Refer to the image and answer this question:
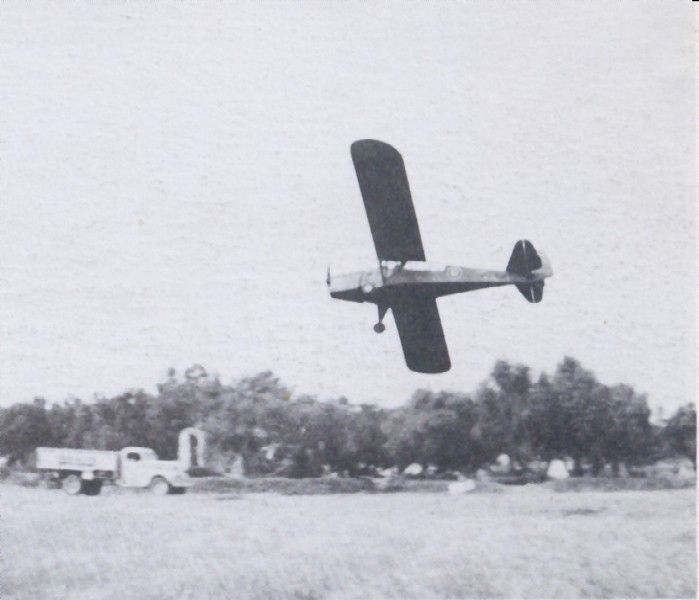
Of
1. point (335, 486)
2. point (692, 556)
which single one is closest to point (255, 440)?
point (335, 486)

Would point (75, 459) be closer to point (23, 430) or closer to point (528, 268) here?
point (23, 430)

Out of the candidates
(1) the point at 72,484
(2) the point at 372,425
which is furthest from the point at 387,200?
(1) the point at 72,484

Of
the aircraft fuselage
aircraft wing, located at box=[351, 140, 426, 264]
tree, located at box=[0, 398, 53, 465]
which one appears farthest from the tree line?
aircraft wing, located at box=[351, 140, 426, 264]

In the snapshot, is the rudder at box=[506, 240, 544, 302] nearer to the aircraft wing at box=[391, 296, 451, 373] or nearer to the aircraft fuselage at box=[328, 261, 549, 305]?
the aircraft fuselage at box=[328, 261, 549, 305]

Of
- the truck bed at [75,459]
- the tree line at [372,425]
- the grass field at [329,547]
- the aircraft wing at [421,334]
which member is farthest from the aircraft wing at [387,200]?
the truck bed at [75,459]

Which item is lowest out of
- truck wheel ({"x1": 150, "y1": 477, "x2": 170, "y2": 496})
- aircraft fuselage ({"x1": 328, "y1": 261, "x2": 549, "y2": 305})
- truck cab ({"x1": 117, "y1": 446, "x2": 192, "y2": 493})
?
truck wheel ({"x1": 150, "y1": 477, "x2": 170, "y2": 496})

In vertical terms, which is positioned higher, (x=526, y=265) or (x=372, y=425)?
Answer: (x=526, y=265)

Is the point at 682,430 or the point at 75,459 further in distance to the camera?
the point at 682,430
